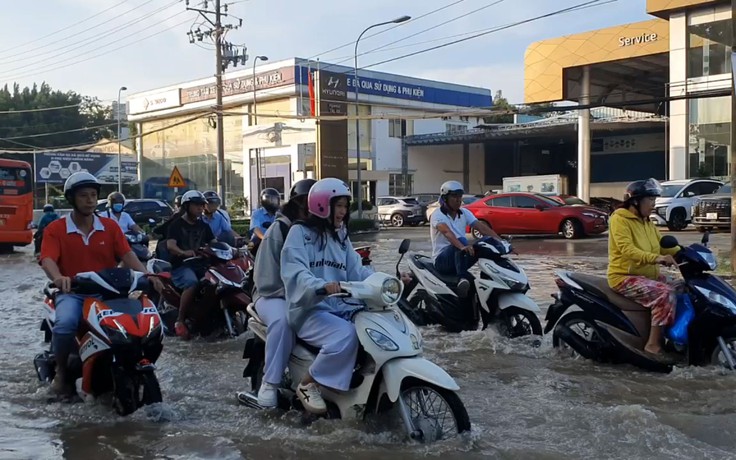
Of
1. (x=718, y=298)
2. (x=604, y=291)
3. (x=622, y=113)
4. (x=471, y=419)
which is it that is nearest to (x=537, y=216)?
(x=604, y=291)

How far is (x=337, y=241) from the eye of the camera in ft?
16.3

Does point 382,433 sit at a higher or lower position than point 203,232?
lower

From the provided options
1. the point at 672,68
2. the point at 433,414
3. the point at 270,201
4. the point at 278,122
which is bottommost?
the point at 433,414

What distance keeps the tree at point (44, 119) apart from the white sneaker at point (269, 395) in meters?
61.7

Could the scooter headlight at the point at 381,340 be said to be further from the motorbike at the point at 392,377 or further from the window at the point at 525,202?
the window at the point at 525,202

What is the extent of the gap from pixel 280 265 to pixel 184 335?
3962 millimetres

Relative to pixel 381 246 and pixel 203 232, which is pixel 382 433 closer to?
pixel 203 232

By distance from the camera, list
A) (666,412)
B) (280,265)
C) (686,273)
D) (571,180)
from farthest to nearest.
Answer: (571,180)
(686,273)
(666,412)
(280,265)

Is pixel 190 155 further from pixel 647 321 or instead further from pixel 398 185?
pixel 647 321

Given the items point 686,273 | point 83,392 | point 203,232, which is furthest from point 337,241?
point 203,232

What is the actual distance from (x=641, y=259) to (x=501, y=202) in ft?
58.0

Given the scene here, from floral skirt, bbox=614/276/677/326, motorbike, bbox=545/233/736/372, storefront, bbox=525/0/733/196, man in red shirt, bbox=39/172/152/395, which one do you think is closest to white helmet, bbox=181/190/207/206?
man in red shirt, bbox=39/172/152/395

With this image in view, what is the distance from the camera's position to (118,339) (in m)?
4.81

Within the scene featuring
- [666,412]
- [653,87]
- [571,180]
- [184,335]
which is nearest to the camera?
[666,412]
